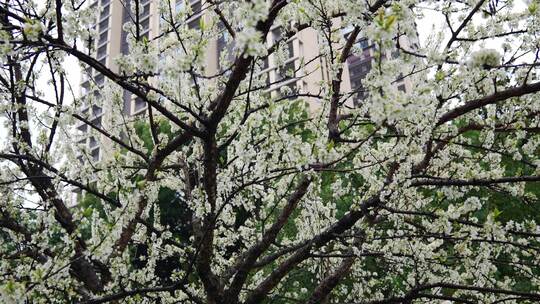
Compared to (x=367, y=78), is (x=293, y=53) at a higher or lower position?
higher

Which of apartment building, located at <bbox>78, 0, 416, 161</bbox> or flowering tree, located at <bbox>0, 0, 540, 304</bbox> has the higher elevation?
apartment building, located at <bbox>78, 0, 416, 161</bbox>

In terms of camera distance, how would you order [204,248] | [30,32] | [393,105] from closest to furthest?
1. [393,105]
2. [30,32]
3. [204,248]

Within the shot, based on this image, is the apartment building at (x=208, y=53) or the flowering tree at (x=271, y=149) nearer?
the flowering tree at (x=271, y=149)

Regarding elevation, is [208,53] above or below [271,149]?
above

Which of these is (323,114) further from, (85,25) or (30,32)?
(30,32)

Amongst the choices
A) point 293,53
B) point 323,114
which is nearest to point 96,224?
point 323,114

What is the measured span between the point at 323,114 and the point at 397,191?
5.22ft

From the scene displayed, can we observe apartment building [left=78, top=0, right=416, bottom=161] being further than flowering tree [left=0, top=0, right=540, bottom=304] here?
Yes

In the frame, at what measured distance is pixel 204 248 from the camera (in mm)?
3941

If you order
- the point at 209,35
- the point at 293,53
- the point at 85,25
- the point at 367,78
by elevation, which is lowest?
the point at 367,78

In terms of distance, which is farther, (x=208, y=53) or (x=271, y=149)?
(x=208, y=53)

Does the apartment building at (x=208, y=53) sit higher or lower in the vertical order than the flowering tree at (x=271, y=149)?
higher

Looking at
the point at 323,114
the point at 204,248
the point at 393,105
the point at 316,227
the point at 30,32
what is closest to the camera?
the point at 393,105

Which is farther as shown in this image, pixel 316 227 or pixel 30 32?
pixel 316 227
